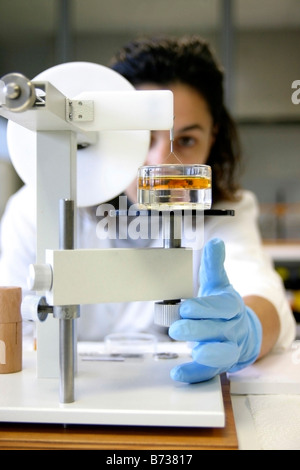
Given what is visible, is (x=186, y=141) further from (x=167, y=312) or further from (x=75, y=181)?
(x=167, y=312)

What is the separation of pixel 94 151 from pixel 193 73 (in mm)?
523

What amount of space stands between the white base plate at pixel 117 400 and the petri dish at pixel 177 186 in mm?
190

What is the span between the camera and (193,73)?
1129 mm

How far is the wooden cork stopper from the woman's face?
511 mm

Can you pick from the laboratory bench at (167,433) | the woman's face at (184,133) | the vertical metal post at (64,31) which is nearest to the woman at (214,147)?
the woman's face at (184,133)

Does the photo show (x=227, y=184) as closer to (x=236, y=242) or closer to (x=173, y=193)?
(x=236, y=242)

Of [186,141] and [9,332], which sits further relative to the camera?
[186,141]

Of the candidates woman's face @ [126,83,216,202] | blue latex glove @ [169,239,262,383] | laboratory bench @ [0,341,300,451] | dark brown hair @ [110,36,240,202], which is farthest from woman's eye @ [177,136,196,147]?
laboratory bench @ [0,341,300,451]

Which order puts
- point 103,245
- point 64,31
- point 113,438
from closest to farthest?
point 113,438 < point 103,245 < point 64,31

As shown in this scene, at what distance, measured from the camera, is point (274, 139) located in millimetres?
2406

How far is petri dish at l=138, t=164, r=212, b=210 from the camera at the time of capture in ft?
1.70

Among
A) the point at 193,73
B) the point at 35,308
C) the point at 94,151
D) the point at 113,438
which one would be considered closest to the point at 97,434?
the point at 113,438

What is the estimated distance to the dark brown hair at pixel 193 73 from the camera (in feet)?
3.64

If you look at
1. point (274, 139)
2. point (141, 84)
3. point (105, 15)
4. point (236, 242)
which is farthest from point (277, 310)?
point (105, 15)
